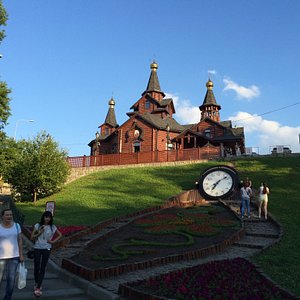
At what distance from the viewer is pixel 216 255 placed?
11.0 meters

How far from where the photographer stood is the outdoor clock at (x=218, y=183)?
21.4 m

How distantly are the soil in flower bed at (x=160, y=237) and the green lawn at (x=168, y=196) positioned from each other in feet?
7.53

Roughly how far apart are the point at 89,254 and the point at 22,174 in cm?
1951

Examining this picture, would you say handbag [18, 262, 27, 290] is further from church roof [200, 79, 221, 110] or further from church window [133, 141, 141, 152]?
church roof [200, 79, 221, 110]

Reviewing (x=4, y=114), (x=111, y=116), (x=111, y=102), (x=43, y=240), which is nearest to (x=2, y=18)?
(x=4, y=114)

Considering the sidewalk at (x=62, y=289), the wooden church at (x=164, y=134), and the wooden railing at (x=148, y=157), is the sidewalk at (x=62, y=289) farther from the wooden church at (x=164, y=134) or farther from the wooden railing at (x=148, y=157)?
the wooden church at (x=164, y=134)

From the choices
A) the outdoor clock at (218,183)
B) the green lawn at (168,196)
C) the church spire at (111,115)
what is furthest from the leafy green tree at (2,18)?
the church spire at (111,115)

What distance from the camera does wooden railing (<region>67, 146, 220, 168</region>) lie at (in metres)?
37.2

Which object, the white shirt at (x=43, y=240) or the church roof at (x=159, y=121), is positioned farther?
the church roof at (x=159, y=121)

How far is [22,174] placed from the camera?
93.8 ft

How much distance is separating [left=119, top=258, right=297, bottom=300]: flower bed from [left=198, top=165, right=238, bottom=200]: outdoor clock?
497 inches

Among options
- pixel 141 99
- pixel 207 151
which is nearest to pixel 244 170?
pixel 207 151

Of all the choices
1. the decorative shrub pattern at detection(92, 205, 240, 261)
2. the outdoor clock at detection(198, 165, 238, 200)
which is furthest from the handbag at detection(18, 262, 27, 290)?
the outdoor clock at detection(198, 165, 238, 200)

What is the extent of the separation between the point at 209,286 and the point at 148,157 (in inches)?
1250
